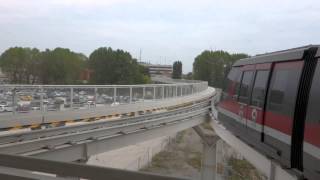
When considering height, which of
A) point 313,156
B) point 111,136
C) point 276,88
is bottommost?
point 111,136

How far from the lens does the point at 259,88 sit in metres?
14.1

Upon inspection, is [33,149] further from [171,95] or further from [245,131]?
[171,95]

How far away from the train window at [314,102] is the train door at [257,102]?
13.0 ft

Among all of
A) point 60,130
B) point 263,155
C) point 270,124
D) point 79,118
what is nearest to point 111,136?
point 60,130

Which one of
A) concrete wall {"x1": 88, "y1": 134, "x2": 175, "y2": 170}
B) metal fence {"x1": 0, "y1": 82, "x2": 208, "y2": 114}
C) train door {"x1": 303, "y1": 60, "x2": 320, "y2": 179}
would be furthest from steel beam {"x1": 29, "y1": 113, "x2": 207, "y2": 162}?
concrete wall {"x1": 88, "y1": 134, "x2": 175, "y2": 170}

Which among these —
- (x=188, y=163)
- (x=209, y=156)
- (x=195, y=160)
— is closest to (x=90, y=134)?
(x=209, y=156)

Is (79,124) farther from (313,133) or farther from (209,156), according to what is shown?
(209,156)

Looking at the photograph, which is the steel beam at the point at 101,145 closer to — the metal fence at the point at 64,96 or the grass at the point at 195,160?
the metal fence at the point at 64,96

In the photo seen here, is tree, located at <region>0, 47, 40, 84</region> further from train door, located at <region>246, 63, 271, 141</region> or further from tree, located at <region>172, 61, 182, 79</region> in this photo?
tree, located at <region>172, 61, 182, 79</region>

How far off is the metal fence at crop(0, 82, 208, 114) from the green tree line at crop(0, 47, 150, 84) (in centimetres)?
2689

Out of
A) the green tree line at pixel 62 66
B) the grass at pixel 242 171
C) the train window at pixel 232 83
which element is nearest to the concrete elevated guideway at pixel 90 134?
the train window at pixel 232 83

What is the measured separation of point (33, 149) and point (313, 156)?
7615 mm

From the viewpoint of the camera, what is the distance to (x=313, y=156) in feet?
29.2

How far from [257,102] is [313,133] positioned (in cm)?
516
